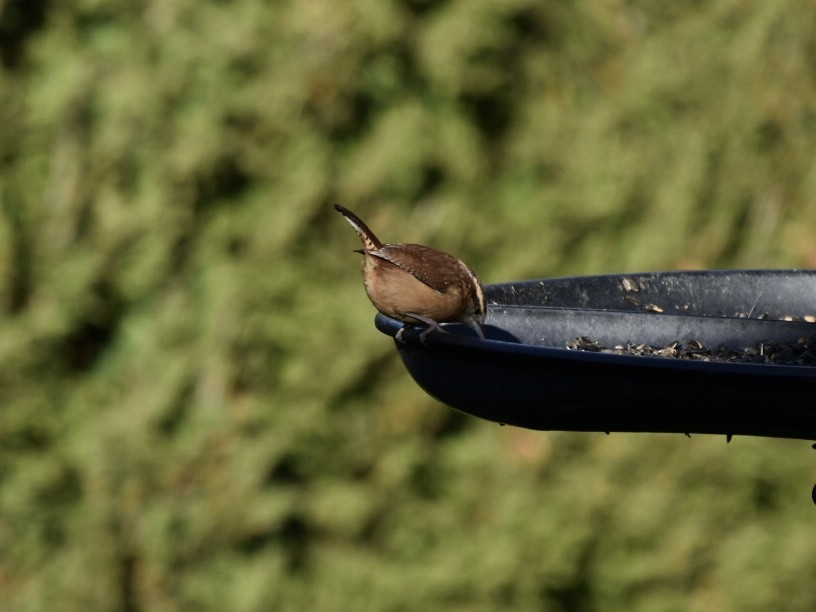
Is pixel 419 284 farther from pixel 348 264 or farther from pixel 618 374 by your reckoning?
pixel 348 264

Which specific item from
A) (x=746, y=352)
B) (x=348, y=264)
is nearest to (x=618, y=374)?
(x=746, y=352)

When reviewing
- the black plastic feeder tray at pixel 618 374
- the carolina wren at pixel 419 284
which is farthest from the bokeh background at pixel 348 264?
Answer: the black plastic feeder tray at pixel 618 374

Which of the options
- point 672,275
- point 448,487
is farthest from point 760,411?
point 448,487

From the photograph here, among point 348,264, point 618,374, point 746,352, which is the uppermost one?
point 348,264

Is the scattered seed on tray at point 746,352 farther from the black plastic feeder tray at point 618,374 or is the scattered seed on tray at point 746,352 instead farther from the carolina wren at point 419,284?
the carolina wren at point 419,284

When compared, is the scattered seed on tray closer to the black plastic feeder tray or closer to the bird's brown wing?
the black plastic feeder tray
